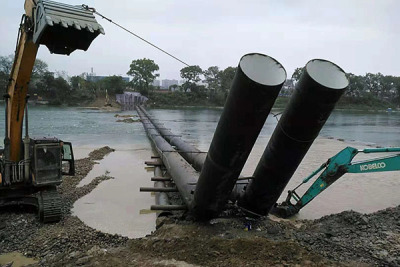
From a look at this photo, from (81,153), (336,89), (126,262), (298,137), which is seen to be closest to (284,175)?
(298,137)

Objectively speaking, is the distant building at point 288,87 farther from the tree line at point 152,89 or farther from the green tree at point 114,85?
the green tree at point 114,85

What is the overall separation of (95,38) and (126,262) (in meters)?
3.61

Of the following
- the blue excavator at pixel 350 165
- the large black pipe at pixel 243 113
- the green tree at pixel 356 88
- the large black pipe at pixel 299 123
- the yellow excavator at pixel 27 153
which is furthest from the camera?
the green tree at pixel 356 88

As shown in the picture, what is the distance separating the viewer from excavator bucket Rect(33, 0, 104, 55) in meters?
5.30

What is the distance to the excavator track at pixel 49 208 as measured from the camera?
7.28 metres

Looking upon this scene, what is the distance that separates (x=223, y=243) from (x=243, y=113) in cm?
188

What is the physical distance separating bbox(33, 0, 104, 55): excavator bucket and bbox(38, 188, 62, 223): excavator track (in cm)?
324

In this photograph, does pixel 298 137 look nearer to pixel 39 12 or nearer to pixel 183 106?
pixel 39 12

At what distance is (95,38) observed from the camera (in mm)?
5801

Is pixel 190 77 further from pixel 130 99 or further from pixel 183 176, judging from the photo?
pixel 183 176

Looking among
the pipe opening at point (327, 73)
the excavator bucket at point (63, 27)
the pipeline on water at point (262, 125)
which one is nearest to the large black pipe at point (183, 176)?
the pipeline on water at point (262, 125)

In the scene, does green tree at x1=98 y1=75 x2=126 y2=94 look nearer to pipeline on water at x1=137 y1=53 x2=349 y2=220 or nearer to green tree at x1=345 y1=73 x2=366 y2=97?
green tree at x1=345 y1=73 x2=366 y2=97

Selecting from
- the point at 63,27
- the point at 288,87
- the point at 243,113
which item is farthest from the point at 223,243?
the point at 288,87

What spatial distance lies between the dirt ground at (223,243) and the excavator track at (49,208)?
0.24 meters
